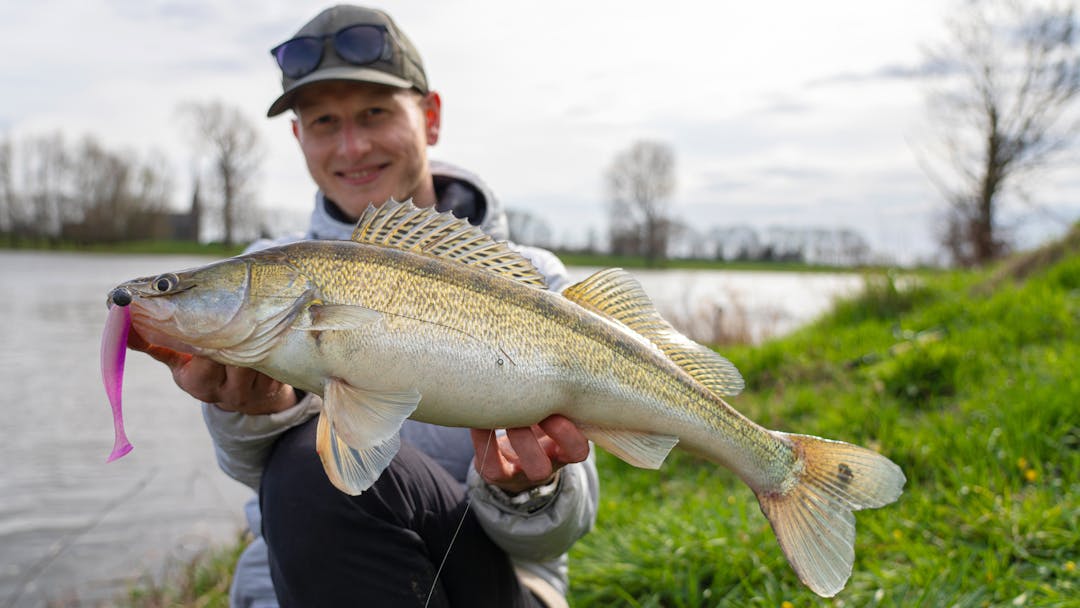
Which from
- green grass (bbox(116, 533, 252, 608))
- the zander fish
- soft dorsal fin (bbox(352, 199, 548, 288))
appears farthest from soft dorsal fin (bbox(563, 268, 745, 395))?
green grass (bbox(116, 533, 252, 608))

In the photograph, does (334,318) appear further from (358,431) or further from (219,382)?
(219,382)

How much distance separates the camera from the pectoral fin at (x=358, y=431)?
1.82 metres

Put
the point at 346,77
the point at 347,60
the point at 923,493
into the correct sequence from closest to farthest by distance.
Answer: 1. the point at 346,77
2. the point at 347,60
3. the point at 923,493

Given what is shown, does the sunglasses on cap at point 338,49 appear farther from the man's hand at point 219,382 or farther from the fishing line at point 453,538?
the fishing line at point 453,538

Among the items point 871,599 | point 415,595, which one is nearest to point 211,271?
point 415,595

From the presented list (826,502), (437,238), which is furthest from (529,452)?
(826,502)

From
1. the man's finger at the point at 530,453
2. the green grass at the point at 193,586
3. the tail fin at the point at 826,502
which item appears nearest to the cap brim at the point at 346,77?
the man's finger at the point at 530,453

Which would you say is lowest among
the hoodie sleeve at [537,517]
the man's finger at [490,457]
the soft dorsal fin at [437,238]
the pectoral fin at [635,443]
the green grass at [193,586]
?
the green grass at [193,586]

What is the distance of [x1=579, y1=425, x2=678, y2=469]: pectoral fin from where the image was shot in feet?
6.91

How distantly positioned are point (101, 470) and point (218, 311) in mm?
6415

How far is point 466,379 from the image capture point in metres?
1.91

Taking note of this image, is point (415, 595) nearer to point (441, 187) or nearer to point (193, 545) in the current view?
point (441, 187)

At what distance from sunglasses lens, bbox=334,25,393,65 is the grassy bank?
252 cm

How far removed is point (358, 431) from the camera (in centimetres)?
183
